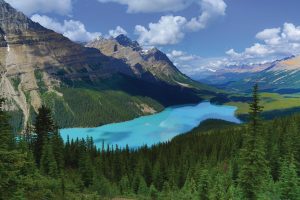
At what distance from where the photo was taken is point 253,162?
42875mm

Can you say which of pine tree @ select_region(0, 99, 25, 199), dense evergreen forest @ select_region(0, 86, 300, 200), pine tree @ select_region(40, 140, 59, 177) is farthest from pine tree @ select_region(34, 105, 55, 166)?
pine tree @ select_region(0, 99, 25, 199)

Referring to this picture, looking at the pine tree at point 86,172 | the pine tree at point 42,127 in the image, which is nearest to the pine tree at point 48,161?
the pine tree at point 42,127

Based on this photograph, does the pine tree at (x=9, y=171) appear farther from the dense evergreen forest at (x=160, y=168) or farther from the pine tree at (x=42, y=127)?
the pine tree at (x=42, y=127)

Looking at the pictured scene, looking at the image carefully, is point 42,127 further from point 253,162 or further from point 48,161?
point 253,162

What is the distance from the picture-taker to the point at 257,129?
1725 inches

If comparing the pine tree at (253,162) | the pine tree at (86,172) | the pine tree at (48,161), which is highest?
the pine tree at (253,162)

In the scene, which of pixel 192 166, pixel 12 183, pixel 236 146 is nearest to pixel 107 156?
pixel 192 166

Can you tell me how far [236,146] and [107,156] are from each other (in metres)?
52.1

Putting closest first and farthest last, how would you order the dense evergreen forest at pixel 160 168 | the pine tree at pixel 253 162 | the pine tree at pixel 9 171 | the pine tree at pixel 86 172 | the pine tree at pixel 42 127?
the pine tree at pixel 9 171 → the dense evergreen forest at pixel 160 168 → the pine tree at pixel 253 162 → the pine tree at pixel 42 127 → the pine tree at pixel 86 172

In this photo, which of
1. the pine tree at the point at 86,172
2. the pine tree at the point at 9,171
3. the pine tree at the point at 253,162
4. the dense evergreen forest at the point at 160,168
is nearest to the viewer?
the pine tree at the point at 9,171

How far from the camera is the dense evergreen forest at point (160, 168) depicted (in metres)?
41.9

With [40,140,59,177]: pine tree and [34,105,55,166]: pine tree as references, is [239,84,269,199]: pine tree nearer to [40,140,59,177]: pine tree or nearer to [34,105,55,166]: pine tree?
[40,140,59,177]: pine tree

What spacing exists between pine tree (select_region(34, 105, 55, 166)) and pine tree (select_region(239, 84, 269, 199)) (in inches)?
2375

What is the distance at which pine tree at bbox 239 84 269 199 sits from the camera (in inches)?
1688
